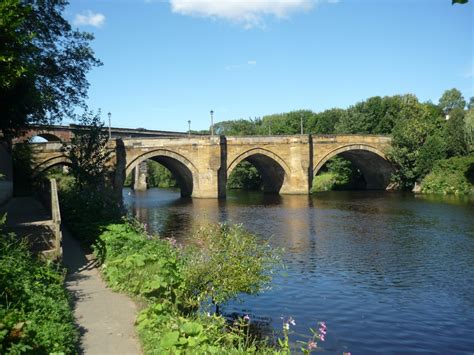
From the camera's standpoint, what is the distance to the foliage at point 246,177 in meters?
61.4

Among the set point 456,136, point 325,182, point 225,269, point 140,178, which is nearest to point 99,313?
point 225,269

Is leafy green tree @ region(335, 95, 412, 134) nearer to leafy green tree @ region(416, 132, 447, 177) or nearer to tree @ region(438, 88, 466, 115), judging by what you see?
leafy green tree @ region(416, 132, 447, 177)

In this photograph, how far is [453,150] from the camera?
156 feet

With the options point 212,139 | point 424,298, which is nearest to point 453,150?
point 212,139

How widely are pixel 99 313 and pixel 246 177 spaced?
55.3 m

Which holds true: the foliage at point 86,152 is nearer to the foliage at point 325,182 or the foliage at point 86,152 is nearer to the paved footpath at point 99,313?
the paved footpath at point 99,313

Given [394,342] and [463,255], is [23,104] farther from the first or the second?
[463,255]

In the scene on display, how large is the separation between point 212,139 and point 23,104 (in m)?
31.6

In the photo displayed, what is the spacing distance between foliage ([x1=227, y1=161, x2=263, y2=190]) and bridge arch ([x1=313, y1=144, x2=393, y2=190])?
12662 millimetres

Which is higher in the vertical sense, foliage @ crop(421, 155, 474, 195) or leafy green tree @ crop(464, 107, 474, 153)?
leafy green tree @ crop(464, 107, 474, 153)

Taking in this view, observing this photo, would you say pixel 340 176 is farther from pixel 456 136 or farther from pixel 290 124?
pixel 290 124

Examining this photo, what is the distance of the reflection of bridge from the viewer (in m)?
41.3

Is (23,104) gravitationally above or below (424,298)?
above

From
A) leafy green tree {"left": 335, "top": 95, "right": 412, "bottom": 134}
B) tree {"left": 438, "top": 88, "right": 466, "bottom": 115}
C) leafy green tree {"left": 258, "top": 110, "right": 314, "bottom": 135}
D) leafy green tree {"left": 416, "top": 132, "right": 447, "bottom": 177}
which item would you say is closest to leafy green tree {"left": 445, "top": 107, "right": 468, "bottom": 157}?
leafy green tree {"left": 416, "top": 132, "right": 447, "bottom": 177}
